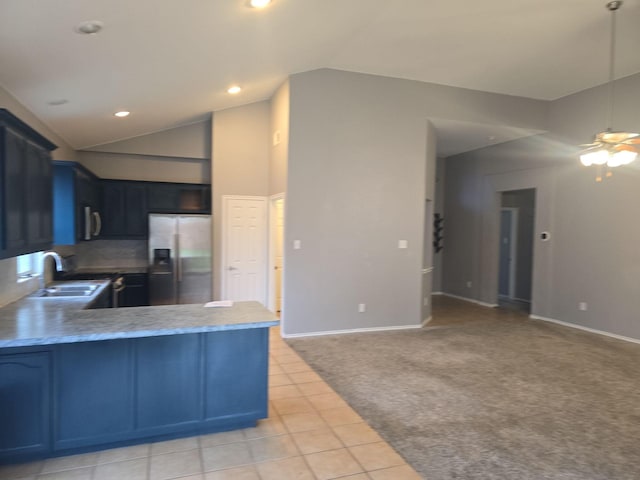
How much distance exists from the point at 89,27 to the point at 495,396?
13.9 ft

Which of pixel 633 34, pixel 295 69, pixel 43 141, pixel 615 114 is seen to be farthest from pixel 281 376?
pixel 615 114

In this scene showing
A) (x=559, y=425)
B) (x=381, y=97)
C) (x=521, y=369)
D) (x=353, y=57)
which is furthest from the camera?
(x=381, y=97)

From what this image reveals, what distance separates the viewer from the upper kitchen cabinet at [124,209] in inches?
236

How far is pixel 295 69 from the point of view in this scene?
4.92 m

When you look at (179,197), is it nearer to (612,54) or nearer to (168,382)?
(168,382)

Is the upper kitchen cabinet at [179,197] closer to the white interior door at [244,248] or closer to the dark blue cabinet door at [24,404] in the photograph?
the white interior door at [244,248]

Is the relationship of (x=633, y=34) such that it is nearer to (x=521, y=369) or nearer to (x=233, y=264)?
(x=521, y=369)

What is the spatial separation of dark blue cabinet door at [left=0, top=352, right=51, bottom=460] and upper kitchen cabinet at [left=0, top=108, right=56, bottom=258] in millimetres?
680

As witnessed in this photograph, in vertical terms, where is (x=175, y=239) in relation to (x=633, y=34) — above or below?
below

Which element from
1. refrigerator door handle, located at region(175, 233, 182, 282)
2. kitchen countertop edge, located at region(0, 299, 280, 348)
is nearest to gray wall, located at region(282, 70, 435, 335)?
refrigerator door handle, located at region(175, 233, 182, 282)

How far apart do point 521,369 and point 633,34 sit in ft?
12.7

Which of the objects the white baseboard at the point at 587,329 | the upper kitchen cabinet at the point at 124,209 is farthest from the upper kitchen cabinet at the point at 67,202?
the white baseboard at the point at 587,329

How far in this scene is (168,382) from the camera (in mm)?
2619

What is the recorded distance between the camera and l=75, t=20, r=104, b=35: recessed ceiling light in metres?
2.48
